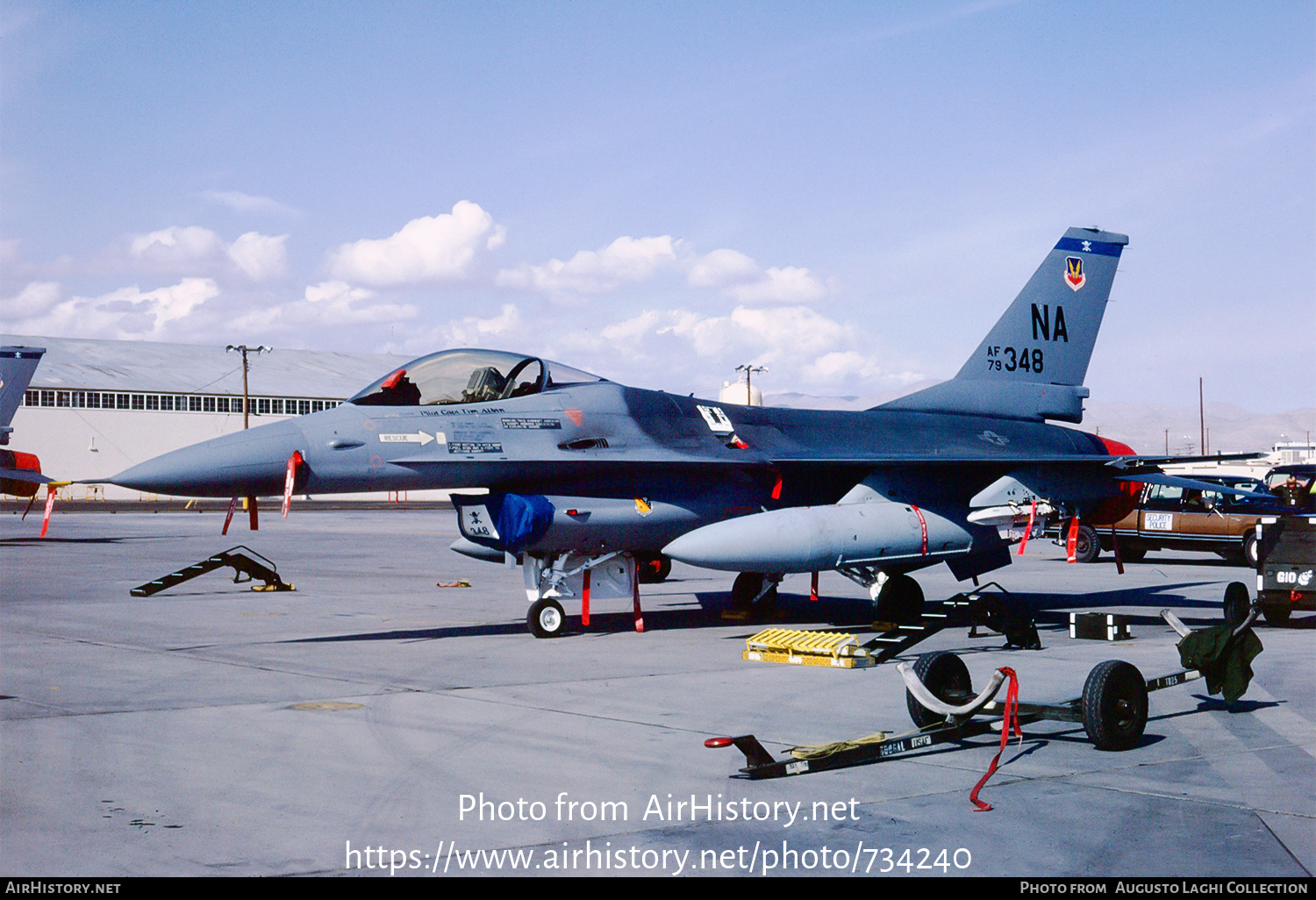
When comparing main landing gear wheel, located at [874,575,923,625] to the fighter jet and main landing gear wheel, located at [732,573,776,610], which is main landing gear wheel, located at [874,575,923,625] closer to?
the fighter jet

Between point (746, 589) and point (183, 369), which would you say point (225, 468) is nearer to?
point (746, 589)

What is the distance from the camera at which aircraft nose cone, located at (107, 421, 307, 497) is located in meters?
11.9

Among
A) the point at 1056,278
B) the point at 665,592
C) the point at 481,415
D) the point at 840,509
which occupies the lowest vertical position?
the point at 665,592

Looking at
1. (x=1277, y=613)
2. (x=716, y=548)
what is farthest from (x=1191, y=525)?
(x=716, y=548)

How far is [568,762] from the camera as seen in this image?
7.11 meters

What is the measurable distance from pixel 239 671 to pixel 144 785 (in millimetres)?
4376

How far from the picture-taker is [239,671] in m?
10.7

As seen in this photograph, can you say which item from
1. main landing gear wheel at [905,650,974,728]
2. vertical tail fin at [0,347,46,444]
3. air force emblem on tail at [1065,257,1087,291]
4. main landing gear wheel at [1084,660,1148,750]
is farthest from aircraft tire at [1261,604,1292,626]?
vertical tail fin at [0,347,46,444]

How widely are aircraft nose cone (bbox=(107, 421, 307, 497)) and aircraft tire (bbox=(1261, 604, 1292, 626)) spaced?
479 inches

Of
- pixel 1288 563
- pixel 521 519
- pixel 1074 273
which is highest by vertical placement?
pixel 1074 273

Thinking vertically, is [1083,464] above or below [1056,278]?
below

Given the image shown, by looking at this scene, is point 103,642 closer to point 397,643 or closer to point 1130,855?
point 397,643

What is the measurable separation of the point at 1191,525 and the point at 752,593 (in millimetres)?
14206

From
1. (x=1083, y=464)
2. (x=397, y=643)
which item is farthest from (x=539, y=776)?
(x=1083, y=464)
